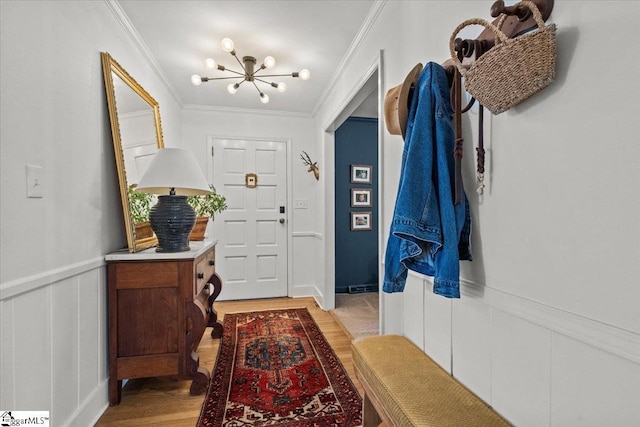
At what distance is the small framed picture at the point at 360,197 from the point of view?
4.07 m

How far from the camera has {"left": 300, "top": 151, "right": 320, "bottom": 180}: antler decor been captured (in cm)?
379

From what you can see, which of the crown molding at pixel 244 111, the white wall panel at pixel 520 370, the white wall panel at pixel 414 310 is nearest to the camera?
the white wall panel at pixel 520 370

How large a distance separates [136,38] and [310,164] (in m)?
2.18

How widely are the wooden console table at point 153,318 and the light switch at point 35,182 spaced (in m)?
0.59

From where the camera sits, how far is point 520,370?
886 millimetres

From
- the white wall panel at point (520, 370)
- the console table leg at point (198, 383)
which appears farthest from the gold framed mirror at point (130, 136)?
the white wall panel at point (520, 370)

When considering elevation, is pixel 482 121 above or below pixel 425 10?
below

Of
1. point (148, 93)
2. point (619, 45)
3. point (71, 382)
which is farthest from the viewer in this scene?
point (148, 93)

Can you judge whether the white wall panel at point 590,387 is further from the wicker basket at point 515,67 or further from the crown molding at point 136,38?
the crown molding at point 136,38

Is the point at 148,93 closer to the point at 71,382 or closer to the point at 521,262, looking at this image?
the point at 71,382

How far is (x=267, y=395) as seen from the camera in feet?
5.82

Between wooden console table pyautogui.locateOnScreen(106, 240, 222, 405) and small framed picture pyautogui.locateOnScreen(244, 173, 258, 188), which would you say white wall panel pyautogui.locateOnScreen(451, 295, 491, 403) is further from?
small framed picture pyautogui.locateOnScreen(244, 173, 258, 188)

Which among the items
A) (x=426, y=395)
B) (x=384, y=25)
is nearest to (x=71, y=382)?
(x=426, y=395)

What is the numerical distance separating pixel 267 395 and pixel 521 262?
5.12 ft
